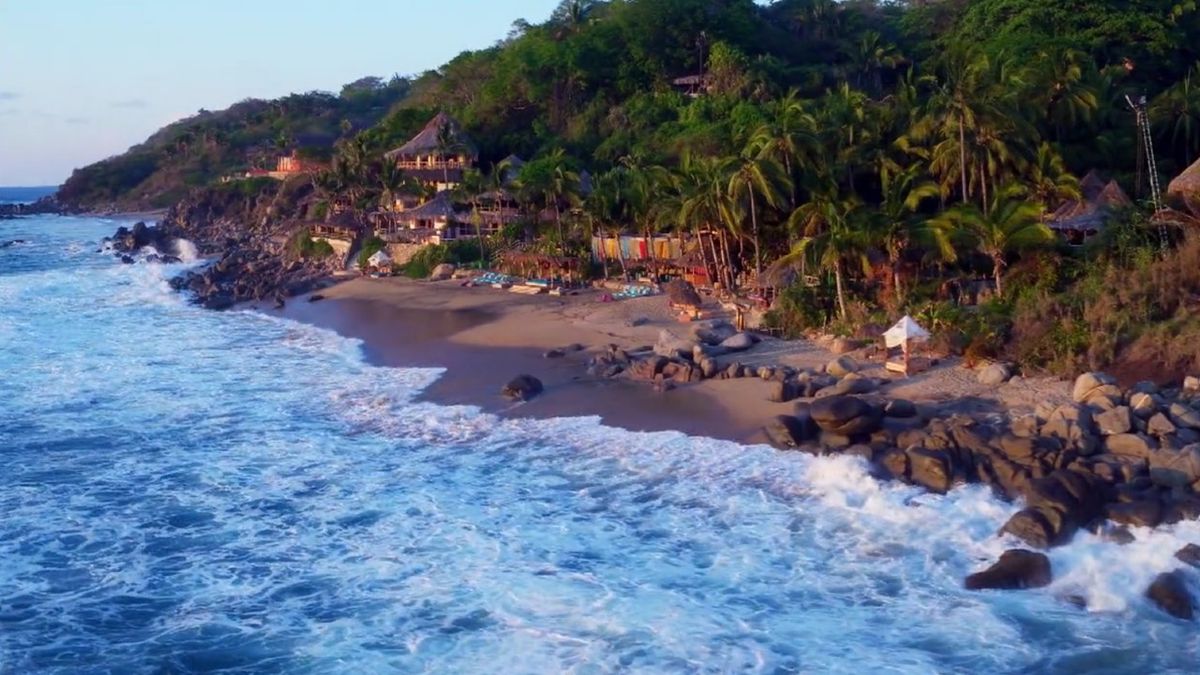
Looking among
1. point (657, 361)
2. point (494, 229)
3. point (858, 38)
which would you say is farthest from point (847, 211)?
point (858, 38)

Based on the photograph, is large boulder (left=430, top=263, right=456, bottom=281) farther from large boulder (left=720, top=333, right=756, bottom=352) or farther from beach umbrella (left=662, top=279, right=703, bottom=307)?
large boulder (left=720, top=333, right=756, bottom=352)

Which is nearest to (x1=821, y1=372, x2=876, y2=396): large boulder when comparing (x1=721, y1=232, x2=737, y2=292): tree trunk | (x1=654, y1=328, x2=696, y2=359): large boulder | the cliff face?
(x1=654, y1=328, x2=696, y2=359): large boulder

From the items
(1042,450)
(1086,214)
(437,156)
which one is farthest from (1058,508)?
(437,156)

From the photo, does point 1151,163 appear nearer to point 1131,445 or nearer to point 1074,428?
point 1074,428

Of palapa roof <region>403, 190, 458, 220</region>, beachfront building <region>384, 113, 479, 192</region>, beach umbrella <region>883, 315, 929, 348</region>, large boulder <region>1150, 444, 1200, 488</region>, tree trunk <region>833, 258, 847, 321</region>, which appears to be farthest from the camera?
beachfront building <region>384, 113, 479, 192</region>

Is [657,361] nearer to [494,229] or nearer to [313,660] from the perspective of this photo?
[313,660]
